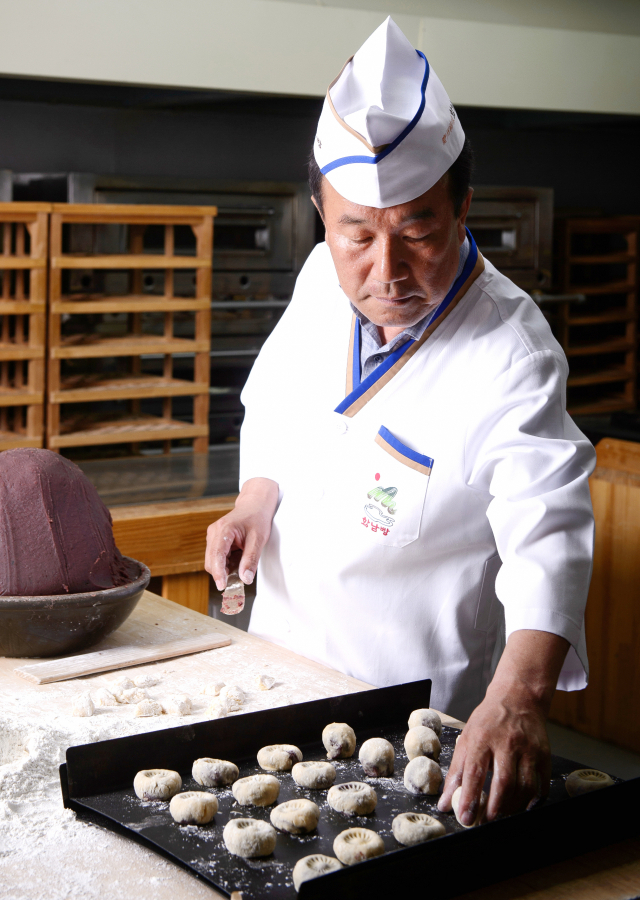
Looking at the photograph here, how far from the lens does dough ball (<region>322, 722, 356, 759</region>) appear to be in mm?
964

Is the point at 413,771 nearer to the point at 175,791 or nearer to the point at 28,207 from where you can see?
the point at 175,791

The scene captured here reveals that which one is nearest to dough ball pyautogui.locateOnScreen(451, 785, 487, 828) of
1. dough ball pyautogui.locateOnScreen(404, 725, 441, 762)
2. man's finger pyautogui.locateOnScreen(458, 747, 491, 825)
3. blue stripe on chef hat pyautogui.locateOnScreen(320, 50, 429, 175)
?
man's finger pyautogui.locateOnScreen(458, 747, 491, 825)

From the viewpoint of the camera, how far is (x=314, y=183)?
130 cm

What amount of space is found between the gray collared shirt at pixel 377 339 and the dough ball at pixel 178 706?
0.53m

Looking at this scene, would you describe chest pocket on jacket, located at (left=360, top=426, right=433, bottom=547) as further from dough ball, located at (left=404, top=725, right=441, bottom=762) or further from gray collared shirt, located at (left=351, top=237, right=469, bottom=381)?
dough ball, located at (left=404, top=725, right=441, bottom=762)

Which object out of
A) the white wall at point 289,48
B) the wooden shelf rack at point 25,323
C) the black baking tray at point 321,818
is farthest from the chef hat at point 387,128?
the wooden shelf rack at point 25,323

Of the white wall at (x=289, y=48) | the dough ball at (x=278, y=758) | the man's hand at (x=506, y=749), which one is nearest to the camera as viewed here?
the man's hand at (x=506, y=749)

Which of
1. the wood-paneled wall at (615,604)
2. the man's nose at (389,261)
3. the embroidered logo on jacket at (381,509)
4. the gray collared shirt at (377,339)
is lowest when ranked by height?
the wood-paneled wall at (615,604)

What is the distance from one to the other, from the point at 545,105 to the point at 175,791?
2.16 m

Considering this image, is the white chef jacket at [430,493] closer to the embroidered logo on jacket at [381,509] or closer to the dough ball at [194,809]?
the embroidered logo on jacket at [381,509]

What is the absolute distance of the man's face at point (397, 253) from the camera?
1144 millimetres

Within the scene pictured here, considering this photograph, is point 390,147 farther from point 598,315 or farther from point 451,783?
point 598,315

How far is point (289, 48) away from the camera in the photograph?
85.2 inches

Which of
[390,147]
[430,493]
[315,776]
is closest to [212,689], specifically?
[315,776]
